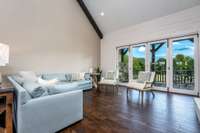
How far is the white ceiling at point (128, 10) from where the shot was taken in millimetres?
4191

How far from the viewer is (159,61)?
4.99 metres

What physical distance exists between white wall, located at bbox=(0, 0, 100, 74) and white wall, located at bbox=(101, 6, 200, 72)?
0.98 meters

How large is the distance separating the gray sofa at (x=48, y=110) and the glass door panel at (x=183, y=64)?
4.09 meters

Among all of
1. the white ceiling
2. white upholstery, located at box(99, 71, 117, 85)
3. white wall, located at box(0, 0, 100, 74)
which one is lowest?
white upholstery, located at box(99, 71, 117, 85)

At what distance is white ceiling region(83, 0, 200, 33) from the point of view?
13.8 ft

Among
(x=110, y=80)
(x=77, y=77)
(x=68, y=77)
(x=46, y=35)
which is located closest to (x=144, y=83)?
(x=110, y=80)

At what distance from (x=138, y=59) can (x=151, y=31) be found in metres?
1.36

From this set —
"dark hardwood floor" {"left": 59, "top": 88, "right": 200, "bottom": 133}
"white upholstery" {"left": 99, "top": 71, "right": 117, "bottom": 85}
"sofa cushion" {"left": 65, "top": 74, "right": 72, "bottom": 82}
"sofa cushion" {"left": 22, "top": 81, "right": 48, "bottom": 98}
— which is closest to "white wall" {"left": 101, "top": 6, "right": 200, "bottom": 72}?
"white upholstery" {"left": 99, "top": 71, "right": 117, "bottom": 85}

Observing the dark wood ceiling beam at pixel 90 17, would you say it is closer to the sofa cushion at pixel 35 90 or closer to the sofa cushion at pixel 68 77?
the sofa cushion at pixel 68 77

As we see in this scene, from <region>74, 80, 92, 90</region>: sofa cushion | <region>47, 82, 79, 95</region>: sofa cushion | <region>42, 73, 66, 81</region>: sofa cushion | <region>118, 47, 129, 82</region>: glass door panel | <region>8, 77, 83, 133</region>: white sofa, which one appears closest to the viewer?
<region>8, 77, 83, 133</region>: white sofa

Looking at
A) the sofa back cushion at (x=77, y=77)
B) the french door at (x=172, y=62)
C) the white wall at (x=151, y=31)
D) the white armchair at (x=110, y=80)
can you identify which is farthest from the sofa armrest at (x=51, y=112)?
the white wall at (x=151, y=31)

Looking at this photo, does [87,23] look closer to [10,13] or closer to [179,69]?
[10,13]

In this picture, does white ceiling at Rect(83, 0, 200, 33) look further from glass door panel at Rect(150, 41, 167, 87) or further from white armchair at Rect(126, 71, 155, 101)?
white armchair at Rect(126, 71, 155, 101)

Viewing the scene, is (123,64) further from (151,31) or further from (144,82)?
(144,82)
